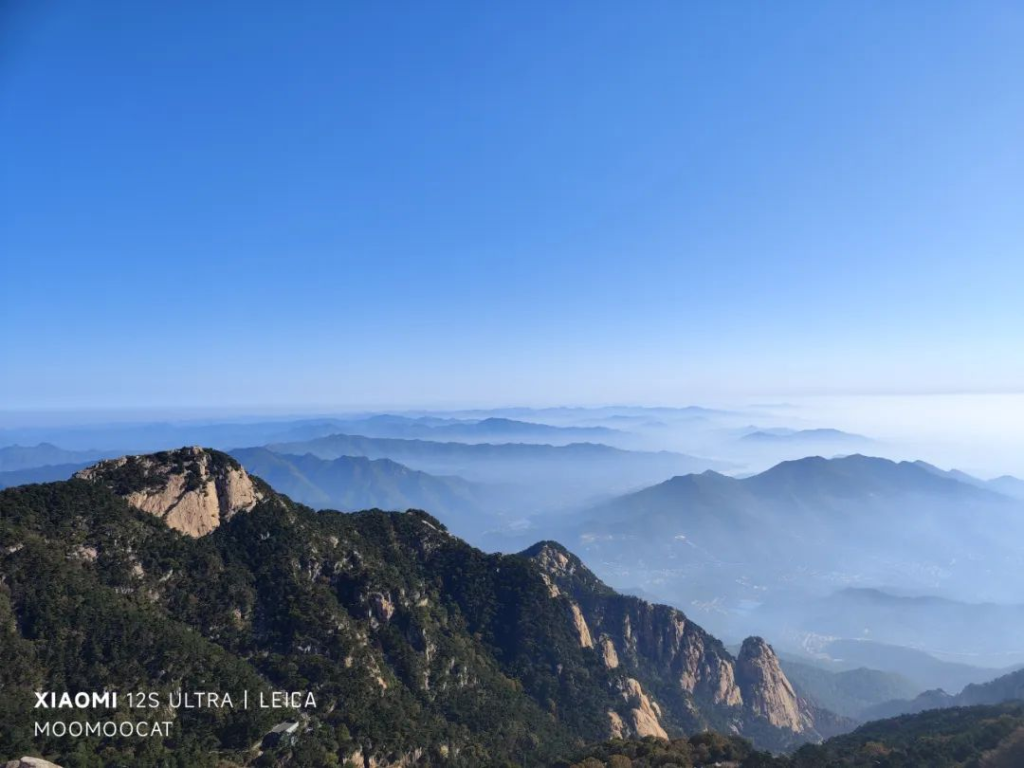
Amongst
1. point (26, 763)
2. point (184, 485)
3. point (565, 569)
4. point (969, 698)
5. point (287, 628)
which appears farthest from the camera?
point (565, 569)

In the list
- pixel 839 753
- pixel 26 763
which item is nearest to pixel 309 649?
pixel 26 763

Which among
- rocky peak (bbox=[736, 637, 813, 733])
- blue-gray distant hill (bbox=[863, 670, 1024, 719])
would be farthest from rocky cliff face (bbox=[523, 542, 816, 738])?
blue-gray distant hill (bbox=[863, 670, 1024, 719])

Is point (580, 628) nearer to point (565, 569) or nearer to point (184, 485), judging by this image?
point (565, 569)

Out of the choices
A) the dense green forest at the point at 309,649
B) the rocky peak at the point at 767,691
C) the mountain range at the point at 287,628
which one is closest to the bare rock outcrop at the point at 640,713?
the mountain range at the point at 287,628

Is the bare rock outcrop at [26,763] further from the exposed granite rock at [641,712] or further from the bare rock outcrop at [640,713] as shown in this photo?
the exposed granite rock at [641,712]

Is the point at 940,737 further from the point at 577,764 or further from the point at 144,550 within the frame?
the point at 144,550

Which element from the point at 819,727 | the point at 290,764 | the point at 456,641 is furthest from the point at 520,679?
the point at 819,727
